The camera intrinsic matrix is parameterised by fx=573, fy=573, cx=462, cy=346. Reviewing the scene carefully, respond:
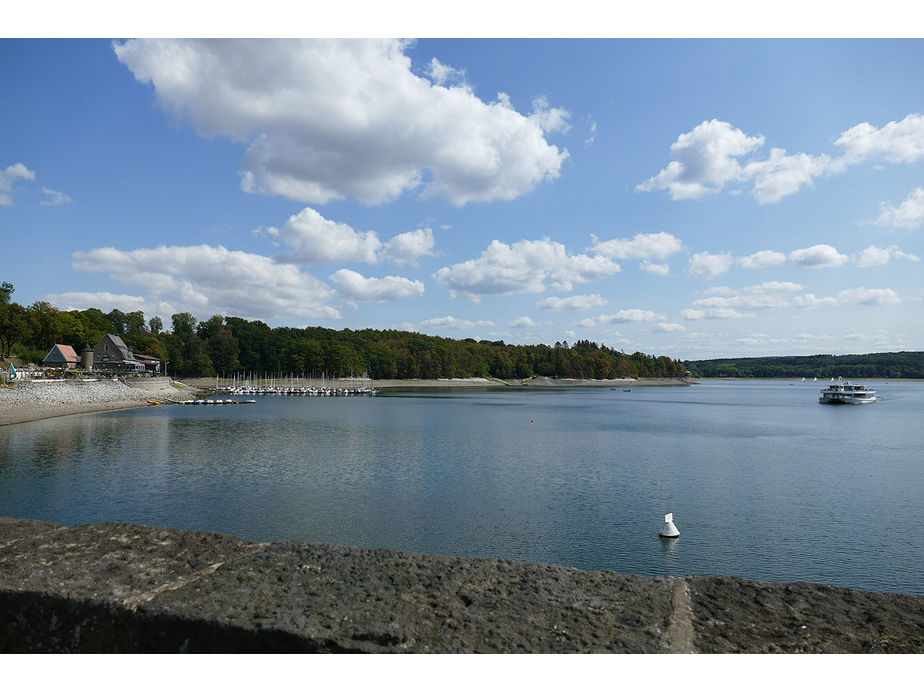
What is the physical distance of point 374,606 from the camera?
14.8ft

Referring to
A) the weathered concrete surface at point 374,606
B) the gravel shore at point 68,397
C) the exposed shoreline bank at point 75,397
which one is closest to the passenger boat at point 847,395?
the exposed shoreline bank at point 75,397

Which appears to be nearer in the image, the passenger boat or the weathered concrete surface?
the weathered concrete surface

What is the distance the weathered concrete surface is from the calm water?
1015 cm

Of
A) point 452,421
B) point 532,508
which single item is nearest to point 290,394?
point 452,421

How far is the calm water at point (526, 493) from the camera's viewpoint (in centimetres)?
1631

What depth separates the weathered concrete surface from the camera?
407 centimetres

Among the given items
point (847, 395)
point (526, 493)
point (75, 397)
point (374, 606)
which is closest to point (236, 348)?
point (75, 397)

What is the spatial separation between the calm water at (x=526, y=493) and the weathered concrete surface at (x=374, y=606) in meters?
10.1

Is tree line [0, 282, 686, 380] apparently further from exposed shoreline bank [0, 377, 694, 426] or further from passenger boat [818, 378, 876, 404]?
passenger boat [818, 378, 876, 404]

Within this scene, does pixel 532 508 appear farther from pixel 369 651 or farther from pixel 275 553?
pixel 369 651

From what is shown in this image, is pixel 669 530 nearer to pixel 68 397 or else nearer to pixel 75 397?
pixel 68 397

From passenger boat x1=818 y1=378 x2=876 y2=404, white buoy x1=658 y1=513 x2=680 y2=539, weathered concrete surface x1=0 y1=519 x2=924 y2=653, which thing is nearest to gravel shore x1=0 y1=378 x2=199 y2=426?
white buoy x1=658 y1=513 x2=680 y2=539

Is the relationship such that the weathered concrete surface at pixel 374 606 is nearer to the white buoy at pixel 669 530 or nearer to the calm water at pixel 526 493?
the calm water at pixel 526 493

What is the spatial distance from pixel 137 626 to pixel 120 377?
112 metres
